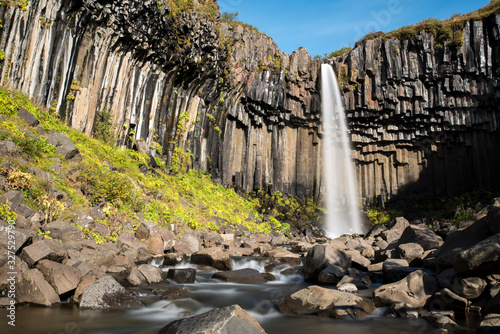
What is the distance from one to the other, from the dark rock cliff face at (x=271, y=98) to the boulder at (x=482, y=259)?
1730 centimetres

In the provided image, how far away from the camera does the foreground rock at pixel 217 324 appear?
3.82m

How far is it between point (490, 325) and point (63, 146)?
1329 cm

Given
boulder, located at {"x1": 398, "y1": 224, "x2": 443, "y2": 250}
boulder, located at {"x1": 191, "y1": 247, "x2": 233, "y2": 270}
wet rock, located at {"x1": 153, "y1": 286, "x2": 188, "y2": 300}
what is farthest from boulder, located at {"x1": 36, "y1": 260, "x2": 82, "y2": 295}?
boulder, located at {"x1": 398, "y1": 224, "x2": 443, "y2": 250}

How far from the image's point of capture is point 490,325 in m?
4.38

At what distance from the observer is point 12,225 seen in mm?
6969

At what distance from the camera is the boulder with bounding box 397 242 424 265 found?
9.22 m

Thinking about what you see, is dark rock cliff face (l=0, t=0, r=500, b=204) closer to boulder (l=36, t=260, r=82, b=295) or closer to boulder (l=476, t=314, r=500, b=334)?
boulder (l=36, t=260, r=82, b=295)

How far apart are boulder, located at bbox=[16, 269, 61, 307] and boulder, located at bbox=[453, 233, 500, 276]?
714 cm

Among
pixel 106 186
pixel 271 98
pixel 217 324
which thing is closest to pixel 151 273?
pixel 217 324

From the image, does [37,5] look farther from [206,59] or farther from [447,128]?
[447,128]

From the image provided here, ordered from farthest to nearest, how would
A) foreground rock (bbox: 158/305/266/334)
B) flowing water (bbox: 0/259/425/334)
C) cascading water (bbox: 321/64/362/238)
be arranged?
cascading water (bbox: 321/64/362/238), flowing water (bbox: 0/259/425/334), foreground rock (bbox: 158/305/266/334)

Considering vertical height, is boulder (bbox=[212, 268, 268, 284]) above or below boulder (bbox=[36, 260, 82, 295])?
below

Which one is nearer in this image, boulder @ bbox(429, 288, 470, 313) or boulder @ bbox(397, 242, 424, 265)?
boulder @ bbox(429, 288, 470, 313)

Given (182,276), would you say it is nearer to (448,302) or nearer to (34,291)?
(34,291)
